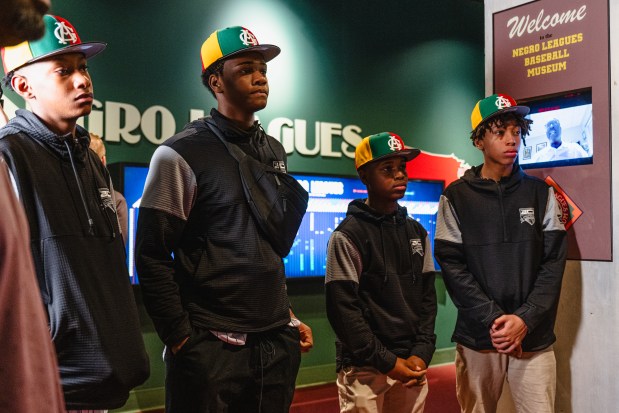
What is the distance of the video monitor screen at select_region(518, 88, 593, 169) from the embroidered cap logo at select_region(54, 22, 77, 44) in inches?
83.3

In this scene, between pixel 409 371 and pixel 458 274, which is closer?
pixel 409 371

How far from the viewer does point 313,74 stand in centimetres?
519

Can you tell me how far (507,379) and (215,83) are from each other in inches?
68.2

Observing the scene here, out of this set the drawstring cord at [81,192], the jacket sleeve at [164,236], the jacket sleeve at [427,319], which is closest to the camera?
the drawstring cord at [81,192]

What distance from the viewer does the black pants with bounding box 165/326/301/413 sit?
185 cm

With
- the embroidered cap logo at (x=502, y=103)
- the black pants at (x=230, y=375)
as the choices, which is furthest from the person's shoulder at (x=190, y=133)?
the embroidered cap logo at (x=502, y=103)

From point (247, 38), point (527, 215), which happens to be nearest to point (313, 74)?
point (527, 215)

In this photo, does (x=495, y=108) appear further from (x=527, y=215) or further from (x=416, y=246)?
(x=416, y=246)

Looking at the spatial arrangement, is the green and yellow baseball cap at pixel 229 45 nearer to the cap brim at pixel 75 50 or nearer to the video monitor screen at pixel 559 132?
the cap brim at pixel 75 50

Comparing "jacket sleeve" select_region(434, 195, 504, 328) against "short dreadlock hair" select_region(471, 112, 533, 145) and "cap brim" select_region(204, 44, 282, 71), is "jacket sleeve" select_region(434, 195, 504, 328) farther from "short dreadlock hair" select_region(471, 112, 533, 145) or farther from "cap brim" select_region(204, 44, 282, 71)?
"cap brim" select_region(204, 44, 282, 71)

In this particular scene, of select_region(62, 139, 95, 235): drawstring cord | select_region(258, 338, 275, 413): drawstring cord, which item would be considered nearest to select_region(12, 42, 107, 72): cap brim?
select_region(62, 139, 95, 235): drawstring cord

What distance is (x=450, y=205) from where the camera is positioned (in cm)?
282

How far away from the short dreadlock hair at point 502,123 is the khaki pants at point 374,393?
1.15 meters

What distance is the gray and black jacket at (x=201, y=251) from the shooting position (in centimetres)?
187
